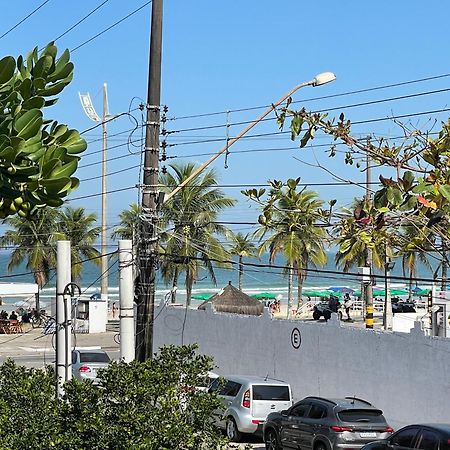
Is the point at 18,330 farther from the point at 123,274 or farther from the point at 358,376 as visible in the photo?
the point at 123,274

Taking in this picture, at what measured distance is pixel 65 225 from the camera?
192 ft

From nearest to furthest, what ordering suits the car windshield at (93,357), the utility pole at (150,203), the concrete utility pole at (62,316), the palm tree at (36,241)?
the concrete utility pole at (62,316) → the utility pole at (150,203) → the car windshield at (93,357) → the palm tree at (36,241)

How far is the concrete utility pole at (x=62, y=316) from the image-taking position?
51.3ft

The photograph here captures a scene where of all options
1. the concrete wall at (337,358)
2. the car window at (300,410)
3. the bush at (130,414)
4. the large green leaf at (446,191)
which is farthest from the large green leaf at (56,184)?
the concrete wall at (337,358)

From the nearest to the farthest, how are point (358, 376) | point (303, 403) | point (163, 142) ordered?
point (303, 403)
point (163, 142)
point (358, 376)

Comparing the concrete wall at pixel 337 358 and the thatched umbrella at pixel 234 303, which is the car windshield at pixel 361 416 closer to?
the concrete wall at pixel 337 358

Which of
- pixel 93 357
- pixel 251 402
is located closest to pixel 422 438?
pixel 251 402

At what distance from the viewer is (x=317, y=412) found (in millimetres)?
19406

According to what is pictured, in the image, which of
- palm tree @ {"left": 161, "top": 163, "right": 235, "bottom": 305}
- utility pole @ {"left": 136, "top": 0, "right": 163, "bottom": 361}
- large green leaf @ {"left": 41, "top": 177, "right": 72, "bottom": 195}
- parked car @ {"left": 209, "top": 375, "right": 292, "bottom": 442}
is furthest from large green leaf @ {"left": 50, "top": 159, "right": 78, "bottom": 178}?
palm tree @ {"left": 161, "top": 163, "right": 235, "bottom": 305}

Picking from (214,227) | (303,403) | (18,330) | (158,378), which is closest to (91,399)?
(158,378)

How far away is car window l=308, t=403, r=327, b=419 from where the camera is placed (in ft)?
63.1

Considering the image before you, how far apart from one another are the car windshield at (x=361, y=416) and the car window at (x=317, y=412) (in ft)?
1.49

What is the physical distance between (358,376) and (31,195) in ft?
59.7

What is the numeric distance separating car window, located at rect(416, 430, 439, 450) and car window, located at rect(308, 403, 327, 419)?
3.61 meters
